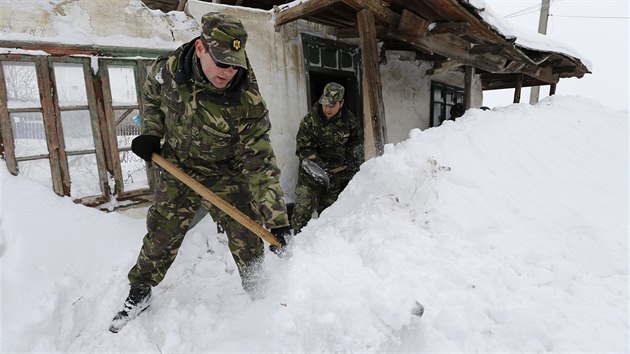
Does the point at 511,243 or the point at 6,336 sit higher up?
the point at 511,243

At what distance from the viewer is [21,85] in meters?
2.75

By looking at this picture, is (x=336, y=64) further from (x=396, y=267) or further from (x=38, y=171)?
(x=396, y=267)

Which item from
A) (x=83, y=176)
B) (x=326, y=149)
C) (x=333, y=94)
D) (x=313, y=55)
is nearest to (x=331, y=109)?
(x=333, y=94)

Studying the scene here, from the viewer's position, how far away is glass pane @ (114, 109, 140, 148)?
3.15 metres

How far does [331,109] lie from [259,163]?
200 cm

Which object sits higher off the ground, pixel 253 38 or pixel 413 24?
pixel 413 24

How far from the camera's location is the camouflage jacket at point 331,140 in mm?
3982

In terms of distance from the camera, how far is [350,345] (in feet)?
4.61

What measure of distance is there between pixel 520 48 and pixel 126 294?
6.84 m

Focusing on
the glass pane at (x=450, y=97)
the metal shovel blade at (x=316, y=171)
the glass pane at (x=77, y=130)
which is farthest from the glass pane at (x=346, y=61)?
the glass pane at (x=450, y=97)

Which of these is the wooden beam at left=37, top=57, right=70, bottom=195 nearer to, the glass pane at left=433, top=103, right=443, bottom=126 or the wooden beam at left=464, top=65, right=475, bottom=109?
the wooden beam at left=464, top=65, right=475, bottom=109

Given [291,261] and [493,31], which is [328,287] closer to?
[291,261]

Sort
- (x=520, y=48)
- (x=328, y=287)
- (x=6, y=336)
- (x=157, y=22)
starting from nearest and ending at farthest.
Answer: (x=328, y=287), (x=6, y=336), (x=157, y=22), (x=520, y=48)

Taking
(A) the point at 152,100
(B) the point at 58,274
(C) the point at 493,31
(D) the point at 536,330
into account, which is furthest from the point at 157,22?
(C) the point at 493,31
